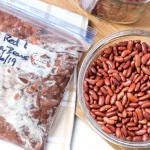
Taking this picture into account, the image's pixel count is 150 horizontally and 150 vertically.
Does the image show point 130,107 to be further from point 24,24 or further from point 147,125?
point 24,24

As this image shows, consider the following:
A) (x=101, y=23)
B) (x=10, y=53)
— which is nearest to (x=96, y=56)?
(x=101, y=23)

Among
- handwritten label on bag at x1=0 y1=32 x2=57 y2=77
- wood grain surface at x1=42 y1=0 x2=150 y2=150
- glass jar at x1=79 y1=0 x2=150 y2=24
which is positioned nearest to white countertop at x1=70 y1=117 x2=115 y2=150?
wood grain surface at x1=42 y1=0 x2=150 y2=150

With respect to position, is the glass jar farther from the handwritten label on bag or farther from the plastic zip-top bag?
the handwritten label on bag

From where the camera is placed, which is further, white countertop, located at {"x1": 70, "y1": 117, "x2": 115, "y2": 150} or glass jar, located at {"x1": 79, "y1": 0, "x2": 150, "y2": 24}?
white countertop, located at {"x1": 70, "y1": 117, "x2": 115, "y2": 150}

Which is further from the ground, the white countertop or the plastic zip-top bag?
the plastic zip-top bag

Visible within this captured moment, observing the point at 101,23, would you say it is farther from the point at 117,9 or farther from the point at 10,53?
the point at 10,53

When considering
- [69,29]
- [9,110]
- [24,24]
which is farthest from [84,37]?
[9,110]

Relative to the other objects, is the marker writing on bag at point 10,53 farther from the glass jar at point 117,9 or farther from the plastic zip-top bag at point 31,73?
the glass jar at point 117,9
